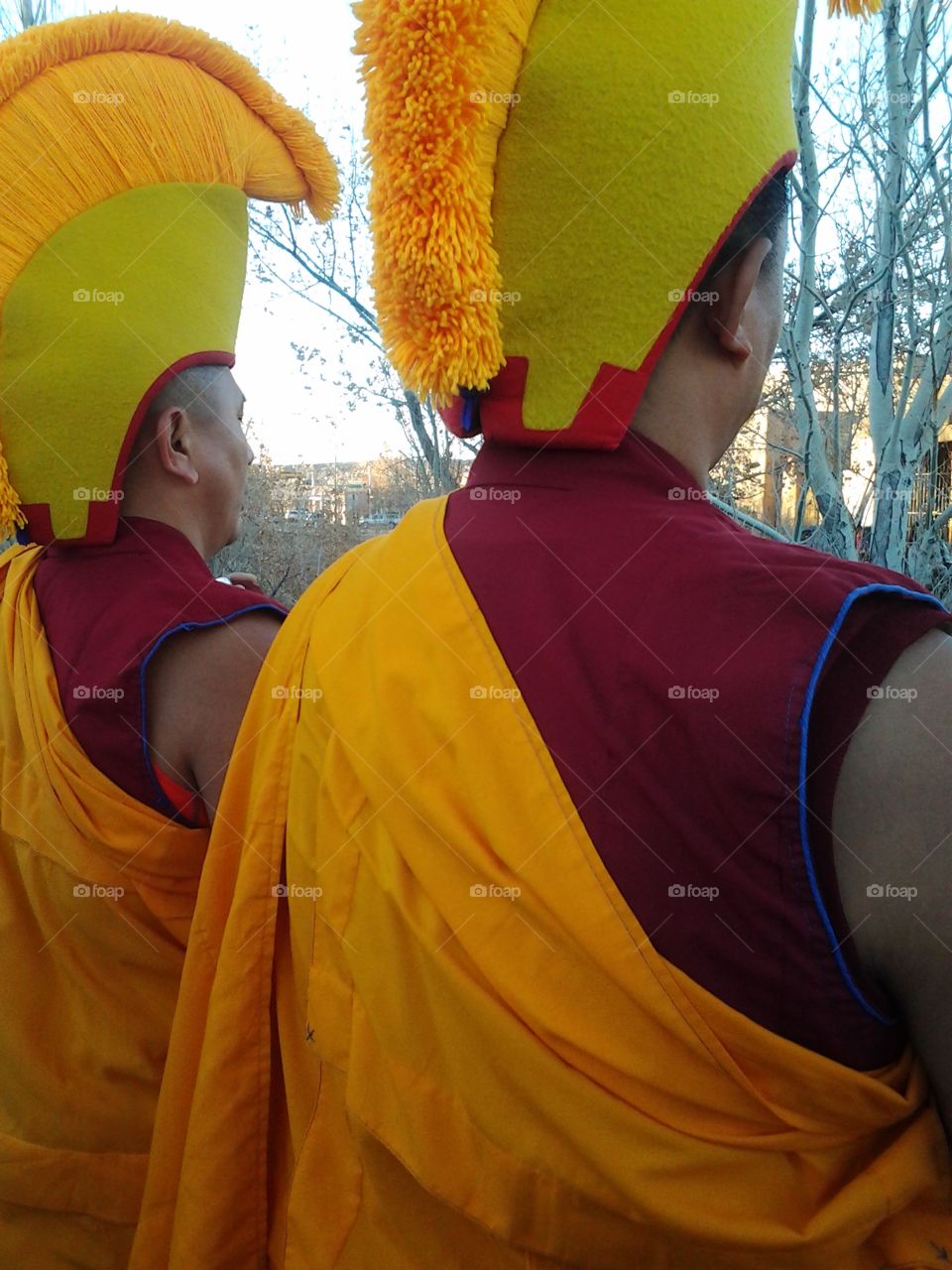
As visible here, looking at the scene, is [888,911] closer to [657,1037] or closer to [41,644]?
[657,1037]

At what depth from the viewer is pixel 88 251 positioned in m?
1.89

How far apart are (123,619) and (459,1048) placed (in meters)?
1.10

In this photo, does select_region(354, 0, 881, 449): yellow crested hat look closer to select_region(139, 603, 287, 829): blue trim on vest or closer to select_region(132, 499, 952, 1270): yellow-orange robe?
select_region(132, 499, 952, 1270): yellow-orange robe

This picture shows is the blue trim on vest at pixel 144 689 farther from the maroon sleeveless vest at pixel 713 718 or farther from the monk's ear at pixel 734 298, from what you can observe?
the monk's ear at pixel 734 298

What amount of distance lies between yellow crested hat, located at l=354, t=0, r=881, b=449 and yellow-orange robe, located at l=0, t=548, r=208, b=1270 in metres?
1.06

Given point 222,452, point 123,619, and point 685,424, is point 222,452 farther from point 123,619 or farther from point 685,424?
point 685,424

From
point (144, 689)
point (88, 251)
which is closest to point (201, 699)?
point (144, 689)

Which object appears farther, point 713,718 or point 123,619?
point 123,619

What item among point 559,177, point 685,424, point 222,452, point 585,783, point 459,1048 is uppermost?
point 559,177

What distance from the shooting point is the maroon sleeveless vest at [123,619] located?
1642mm

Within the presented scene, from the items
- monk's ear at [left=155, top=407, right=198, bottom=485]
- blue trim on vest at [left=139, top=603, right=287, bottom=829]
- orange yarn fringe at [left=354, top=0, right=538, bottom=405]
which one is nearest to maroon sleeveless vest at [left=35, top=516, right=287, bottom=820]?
blue trim on vest at [left=139, top=603, right=287, bottom=829]

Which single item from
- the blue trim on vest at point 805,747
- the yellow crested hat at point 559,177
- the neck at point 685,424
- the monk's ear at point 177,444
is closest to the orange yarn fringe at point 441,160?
the yellow crested hat at point 559,177

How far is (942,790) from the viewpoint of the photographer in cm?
78

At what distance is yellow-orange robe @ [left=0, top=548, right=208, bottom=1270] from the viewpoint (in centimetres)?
168
